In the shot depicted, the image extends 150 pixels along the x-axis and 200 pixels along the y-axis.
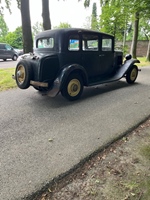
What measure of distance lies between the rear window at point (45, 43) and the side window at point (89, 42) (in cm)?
94

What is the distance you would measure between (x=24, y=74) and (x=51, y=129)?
1.99 metres

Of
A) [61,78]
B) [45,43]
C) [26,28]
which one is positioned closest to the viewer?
[61,78]

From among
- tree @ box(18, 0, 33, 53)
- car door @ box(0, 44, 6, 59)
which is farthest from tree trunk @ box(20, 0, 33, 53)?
car door @ box(0, 44, 6, 59)

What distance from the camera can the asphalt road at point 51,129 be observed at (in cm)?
204

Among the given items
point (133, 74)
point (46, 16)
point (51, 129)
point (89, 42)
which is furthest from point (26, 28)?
point (51, 129)

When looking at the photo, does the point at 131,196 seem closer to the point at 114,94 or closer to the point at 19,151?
the point at 19,151

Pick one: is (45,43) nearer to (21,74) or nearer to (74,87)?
(21,74)

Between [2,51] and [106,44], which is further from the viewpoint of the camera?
[2,51]

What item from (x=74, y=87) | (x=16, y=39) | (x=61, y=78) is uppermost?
(x=16, y=39)

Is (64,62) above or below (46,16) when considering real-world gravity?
below

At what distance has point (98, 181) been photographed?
6.36 feet

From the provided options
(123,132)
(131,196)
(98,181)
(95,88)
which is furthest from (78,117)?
(95,88)

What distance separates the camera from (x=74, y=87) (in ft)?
15.4

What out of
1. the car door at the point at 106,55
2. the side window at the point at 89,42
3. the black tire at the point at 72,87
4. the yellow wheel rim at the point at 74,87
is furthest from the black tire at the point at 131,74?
the yellow wheel rim at the point at 74,87
